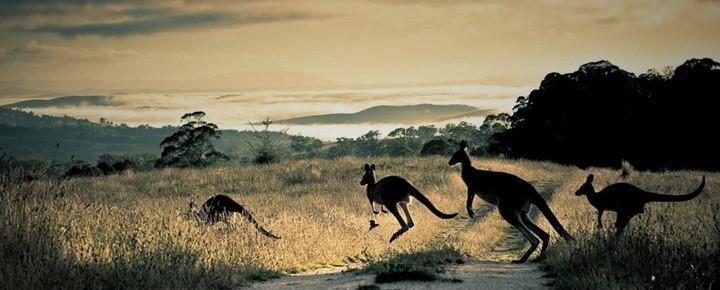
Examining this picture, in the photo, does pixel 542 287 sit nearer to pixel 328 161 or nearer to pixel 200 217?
pixel 200 217

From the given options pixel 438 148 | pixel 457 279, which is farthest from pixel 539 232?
pixel 438 148

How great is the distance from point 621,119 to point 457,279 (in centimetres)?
5079

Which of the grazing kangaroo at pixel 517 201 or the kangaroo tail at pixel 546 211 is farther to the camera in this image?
the kangaroo tail at pixel 546 211

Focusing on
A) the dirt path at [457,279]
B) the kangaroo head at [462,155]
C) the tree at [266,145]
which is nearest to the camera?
the dirt path at [457,279]

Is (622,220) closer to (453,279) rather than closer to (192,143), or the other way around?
(453,279)

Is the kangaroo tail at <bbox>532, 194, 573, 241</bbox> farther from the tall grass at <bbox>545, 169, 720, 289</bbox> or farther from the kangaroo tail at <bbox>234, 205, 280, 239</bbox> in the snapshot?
the kangaroo tail at <bbox>234, 205, 280, 239</bbox>

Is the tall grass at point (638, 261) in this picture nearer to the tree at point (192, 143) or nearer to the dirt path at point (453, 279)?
the dirt path at point (453, 279)

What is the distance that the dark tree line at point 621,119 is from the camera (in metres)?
54.1

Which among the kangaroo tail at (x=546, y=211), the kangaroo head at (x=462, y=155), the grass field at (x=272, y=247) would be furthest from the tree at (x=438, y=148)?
the kangaroo tail at (x=546, y=211)

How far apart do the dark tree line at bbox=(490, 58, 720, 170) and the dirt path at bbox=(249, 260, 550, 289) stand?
44.1m

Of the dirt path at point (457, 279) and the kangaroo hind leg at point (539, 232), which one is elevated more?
the kangaroo hind leg at point (539, 232)

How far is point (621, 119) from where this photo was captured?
5812 cm

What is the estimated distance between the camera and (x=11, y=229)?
11.5 metres

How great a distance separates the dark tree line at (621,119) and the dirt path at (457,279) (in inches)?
1734
